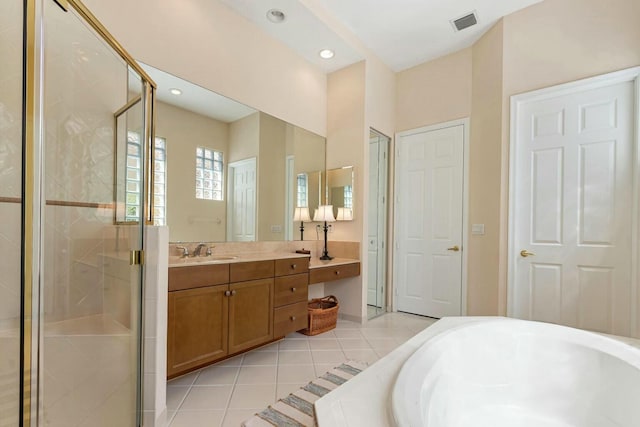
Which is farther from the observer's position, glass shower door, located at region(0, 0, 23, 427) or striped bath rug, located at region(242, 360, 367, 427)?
striped bath rug, located at region(242, 360, 367, 427)

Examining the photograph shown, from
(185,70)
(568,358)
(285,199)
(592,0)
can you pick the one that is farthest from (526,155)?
(185,70)

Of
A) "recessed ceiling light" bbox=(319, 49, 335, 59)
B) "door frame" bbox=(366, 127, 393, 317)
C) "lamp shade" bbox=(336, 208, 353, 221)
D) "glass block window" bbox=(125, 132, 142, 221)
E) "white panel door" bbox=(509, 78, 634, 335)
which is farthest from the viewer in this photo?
"door frame" bbox=(366, 127, 393, 317)

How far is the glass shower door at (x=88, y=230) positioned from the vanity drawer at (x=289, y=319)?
109 centimetres

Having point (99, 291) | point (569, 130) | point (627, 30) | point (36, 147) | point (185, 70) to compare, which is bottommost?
point (99, 291)

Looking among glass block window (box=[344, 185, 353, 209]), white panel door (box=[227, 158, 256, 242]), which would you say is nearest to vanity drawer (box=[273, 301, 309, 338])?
white panel door (box=[227, 158, 256, 242])

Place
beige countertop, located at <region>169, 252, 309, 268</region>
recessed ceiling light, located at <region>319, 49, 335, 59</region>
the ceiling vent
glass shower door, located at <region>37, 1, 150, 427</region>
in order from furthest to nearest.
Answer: recessed ceiling light, located at <region>319, 49, 335, 59</region> → the ceiling vent → beige countertop, located at <region>169, 252, 309, 268</region> → glass shower door, located at <region>37, 1, 150, 427</region>

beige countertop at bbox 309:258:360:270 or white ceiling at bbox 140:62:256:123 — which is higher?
white ceiling at bbox 140:62:256:123

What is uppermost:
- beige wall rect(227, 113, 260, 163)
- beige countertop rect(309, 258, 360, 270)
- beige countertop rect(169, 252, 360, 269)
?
beige wall rect(227, 113, 260, 163)

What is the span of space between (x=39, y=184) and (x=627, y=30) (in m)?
3.84

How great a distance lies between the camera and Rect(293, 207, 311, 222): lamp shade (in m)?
3.29

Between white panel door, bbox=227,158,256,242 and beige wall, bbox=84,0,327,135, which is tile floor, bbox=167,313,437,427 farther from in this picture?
beige wall, bbox=84,0,327,135

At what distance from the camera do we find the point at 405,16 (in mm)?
2820

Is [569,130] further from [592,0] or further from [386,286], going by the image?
[386,286]

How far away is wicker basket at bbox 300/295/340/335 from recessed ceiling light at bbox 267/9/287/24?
9.02ft
